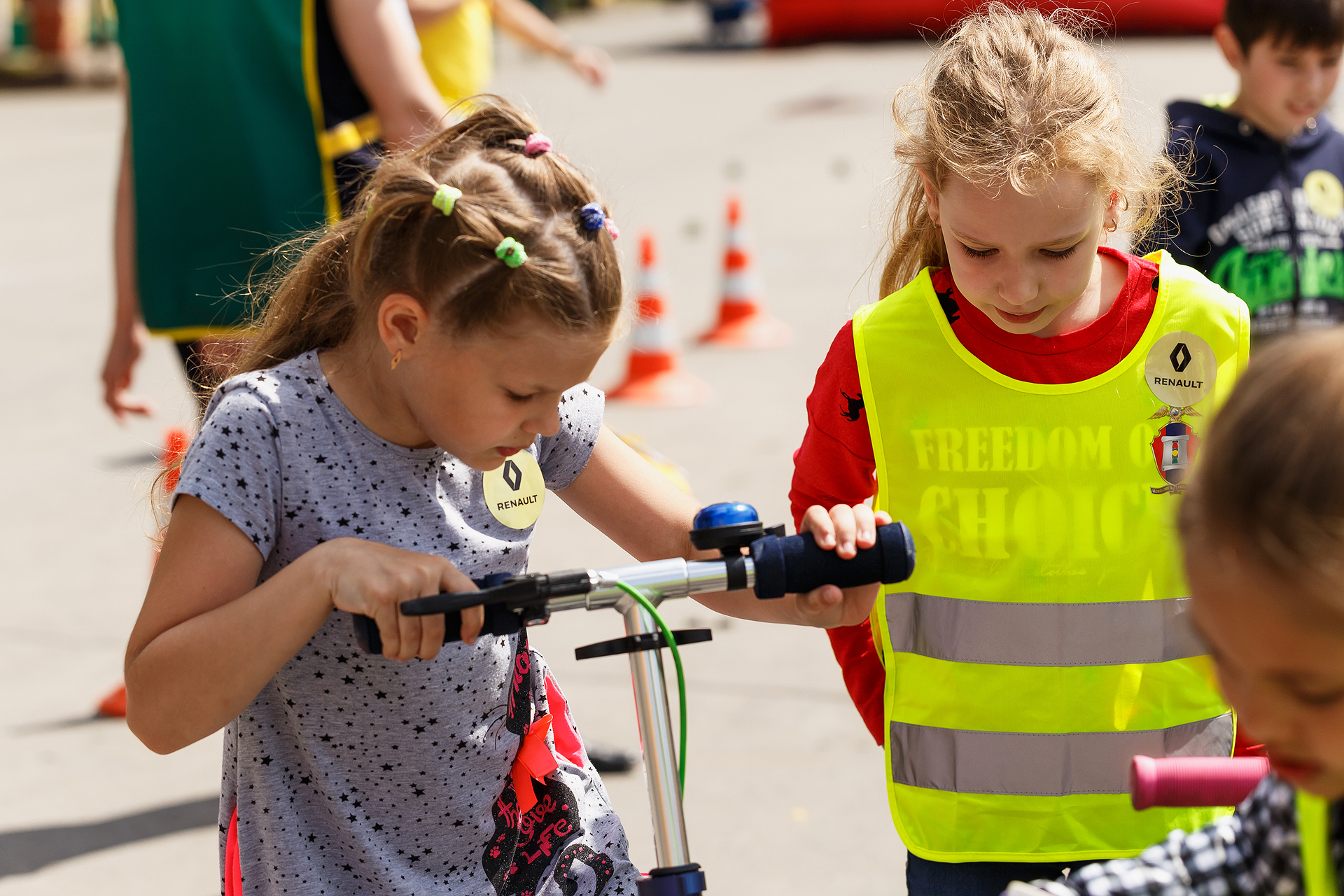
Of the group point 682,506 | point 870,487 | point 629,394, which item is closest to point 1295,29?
point 870,487

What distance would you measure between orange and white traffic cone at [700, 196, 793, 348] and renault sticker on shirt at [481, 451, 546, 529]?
5806mm

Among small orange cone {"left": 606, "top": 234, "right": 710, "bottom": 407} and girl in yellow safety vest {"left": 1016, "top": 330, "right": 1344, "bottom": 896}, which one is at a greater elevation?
girl in yellow safety vest {"left": 1016, "top": 330, "right": 1344, "bottom": 896}

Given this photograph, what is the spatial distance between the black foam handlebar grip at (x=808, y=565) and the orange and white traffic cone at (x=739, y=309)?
6142 mm

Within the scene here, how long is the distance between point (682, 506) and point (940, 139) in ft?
2.17

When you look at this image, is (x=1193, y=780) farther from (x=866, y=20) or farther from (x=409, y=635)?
(x=866, y=20)

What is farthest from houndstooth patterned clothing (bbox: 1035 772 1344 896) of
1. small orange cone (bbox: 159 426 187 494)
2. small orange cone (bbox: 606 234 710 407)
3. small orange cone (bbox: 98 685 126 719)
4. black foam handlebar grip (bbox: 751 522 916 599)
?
small orange cone (bbox: 606 234 710 407)

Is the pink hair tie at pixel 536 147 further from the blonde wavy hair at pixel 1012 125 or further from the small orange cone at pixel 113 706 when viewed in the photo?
the small orange cone at pixel 113 706

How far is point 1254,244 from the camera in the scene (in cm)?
347

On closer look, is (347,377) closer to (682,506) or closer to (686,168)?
(682,506)

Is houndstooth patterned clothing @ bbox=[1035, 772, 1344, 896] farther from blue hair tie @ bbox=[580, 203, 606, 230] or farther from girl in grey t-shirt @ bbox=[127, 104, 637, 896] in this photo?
blue hair tie @ bbox=[580, 203, 606, 230]

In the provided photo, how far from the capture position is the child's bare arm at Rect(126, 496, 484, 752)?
164 centimetres

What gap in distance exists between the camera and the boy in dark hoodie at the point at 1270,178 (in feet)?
11.2

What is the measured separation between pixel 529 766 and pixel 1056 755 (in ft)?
2.45

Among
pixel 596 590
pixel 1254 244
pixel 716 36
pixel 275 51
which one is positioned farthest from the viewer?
pixel 716 36
